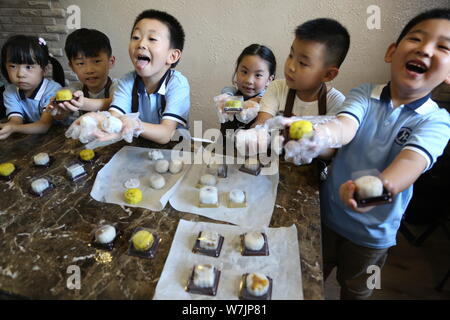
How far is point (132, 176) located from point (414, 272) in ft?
5.78

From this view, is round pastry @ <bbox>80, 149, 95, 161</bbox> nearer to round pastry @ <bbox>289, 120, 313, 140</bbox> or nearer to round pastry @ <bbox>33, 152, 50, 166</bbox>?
round pastry @ <bbox>33, 152, 50, 166</bbox>

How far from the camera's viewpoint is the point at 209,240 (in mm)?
741

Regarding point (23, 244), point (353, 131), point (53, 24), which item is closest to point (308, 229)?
point (353, 131)

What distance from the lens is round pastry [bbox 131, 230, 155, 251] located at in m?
0.72

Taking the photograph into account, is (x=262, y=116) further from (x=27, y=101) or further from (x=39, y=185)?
(x=27, y=101)

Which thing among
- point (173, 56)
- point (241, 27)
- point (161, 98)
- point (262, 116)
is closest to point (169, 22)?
point (173, 56)

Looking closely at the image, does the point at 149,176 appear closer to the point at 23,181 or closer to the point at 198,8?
the point at 23,181

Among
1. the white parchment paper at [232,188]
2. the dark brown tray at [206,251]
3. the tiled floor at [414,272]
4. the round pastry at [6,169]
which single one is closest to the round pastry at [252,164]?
the white parchment paper at [232,188]

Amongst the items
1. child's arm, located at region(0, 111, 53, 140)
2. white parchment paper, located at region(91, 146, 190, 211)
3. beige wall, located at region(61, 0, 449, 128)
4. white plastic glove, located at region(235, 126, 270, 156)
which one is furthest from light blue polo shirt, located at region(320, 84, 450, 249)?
beige wall, located at region(61, 0, 449, 128)

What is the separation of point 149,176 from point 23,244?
42 centimetres

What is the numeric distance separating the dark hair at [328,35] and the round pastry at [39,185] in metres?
1.03

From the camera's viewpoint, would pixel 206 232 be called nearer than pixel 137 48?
Yes

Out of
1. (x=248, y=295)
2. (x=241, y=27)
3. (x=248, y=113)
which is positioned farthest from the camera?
(x=241, y=27)
